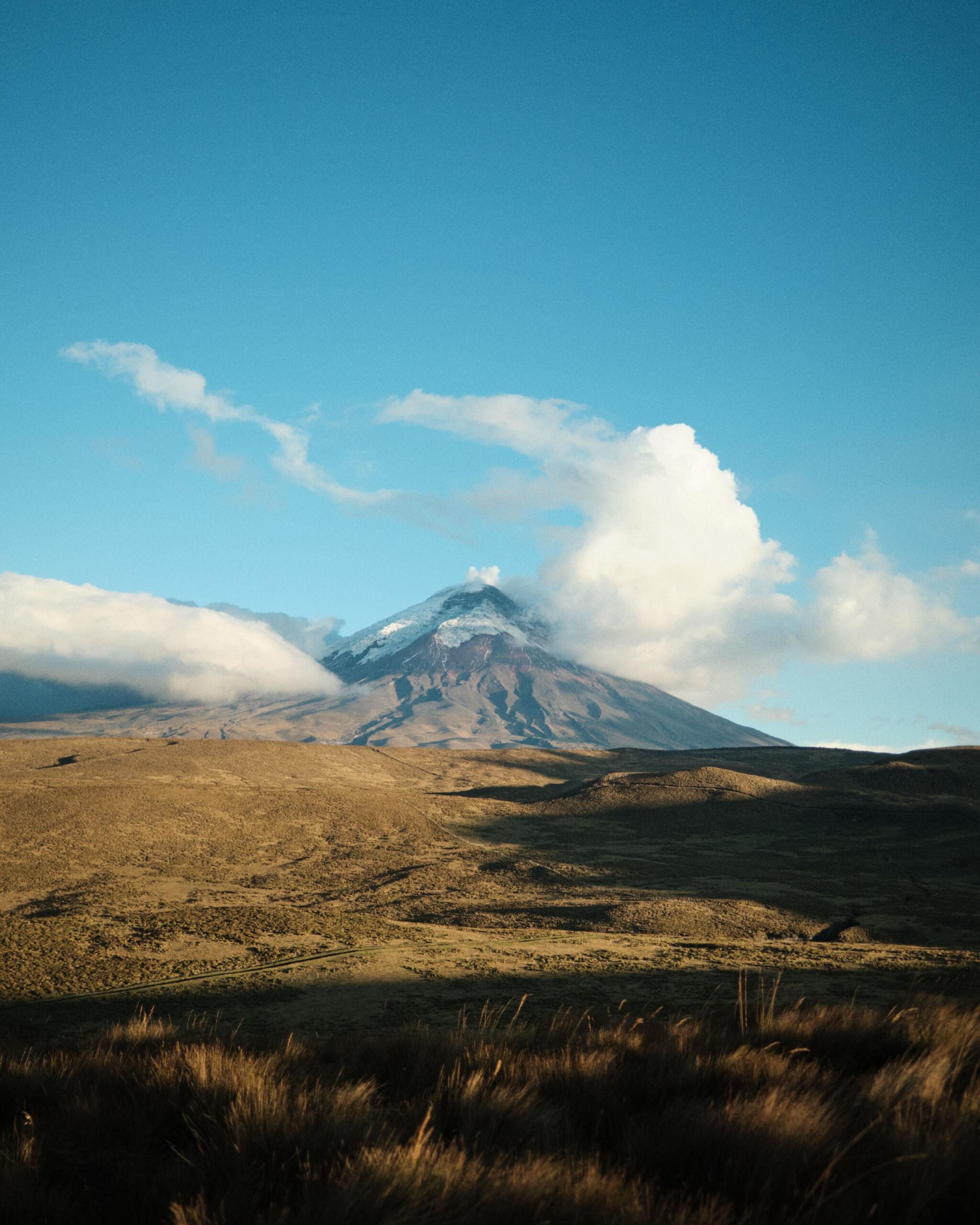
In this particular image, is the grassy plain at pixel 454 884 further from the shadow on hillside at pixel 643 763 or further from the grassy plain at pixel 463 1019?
the shadow on hillside at pixel 643 763

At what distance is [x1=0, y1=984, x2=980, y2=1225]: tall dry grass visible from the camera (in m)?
3.02

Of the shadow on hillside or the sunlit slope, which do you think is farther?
the shadow on hillside

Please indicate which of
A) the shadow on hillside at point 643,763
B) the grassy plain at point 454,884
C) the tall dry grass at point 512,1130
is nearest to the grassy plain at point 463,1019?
the tall dry grass at point 512,1130

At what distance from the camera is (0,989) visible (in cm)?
1149

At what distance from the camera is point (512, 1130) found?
12.8 ft

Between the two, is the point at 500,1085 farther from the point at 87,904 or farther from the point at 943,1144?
the point at 87,904

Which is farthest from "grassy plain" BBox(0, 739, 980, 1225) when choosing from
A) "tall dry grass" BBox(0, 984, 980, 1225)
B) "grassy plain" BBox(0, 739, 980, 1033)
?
"grassy plain" BBox(0, 739, 980, 1033)

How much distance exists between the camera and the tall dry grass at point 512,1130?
3.02m

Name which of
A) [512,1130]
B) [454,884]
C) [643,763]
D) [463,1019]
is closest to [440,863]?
[454,884]

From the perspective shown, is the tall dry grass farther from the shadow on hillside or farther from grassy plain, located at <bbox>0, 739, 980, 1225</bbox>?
the shadow on hillside

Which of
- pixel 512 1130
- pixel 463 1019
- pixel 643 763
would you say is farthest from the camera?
pixel 643 763

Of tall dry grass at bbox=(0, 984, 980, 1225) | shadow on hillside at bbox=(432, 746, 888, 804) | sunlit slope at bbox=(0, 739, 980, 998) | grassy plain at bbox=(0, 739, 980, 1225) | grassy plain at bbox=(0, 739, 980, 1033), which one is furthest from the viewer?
shadow on hillside at bbox=(432, 746, 888, 804)

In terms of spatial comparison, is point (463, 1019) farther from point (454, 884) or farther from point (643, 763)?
point (643, 763)

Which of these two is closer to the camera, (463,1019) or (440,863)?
(463,1019)
